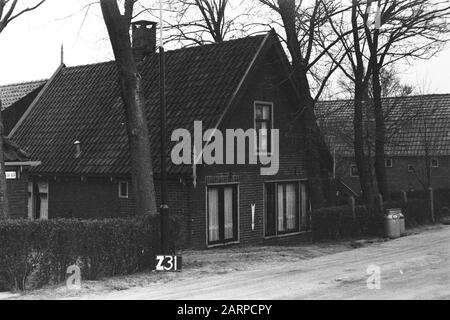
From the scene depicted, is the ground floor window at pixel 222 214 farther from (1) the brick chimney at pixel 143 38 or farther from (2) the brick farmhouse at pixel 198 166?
(1) the brick chimney at pixel 143 38

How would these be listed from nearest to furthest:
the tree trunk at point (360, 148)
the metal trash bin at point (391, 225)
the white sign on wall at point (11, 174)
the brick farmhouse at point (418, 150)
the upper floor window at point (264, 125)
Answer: the white sign on wall at point (11, 174), the metal trash bin at point (391, 225), the upper floor window at point (264, 125), the tree trunk at point (360, 148), the brick farmhouse at point (418, 150)

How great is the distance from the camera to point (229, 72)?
2058cm

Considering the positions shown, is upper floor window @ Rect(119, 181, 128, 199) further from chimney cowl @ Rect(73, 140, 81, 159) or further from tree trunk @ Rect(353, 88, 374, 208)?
tree trunk @ Rect(353, 88, 374, 208)

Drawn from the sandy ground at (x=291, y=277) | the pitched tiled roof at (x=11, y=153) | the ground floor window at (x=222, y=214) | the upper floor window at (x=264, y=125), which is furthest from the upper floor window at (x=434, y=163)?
the pitched tiled roof at (x=11, y=153)

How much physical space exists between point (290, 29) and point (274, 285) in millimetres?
11445

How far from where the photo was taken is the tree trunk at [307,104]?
20359 millimetres

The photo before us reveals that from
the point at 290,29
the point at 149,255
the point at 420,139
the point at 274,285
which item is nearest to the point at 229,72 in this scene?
the point at 290,29

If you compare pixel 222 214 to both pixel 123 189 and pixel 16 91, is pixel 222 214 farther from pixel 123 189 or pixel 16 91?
pixel 16 91

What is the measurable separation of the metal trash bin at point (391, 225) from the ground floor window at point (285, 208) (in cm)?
319

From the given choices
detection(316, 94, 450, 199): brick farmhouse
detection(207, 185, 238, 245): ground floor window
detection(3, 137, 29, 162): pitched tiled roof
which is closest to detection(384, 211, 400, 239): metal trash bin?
detection(207, 185, 238, 245): ground floor window

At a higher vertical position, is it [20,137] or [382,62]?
[382,62]

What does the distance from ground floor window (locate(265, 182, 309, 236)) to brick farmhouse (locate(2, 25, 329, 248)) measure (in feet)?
0.12

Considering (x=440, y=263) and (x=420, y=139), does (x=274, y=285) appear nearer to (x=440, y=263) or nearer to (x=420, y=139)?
(x=440, y=263)

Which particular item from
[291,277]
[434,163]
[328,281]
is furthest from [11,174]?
[434,163]
